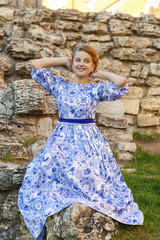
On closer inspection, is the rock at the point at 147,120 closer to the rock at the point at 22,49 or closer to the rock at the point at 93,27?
the rock at the point at 93,27

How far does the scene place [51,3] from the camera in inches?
317

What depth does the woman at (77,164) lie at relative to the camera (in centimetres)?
194

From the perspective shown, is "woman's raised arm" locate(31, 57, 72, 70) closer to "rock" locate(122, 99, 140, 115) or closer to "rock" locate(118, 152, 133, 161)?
"rock" locate(118, 152, 133, 161)

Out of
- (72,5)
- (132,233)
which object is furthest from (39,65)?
(72,5)

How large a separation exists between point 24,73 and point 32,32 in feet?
2.24

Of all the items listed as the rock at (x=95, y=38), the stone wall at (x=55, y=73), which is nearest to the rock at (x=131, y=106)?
the stone wall at (x=55, y=73)

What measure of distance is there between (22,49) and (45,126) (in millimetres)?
1074

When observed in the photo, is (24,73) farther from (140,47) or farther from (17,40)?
(140,47)

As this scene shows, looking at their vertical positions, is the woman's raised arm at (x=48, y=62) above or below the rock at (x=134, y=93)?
above

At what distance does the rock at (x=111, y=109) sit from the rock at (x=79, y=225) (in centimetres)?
240

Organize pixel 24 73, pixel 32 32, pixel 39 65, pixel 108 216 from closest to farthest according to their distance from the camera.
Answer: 1. pixel 108 216
2. pixel 39 65
3. pixel 24 73
4. pixel 32 32

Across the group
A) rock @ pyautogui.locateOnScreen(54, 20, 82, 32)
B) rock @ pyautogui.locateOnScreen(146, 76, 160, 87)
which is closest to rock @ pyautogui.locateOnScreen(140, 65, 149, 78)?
rock @ pyautogui.locateOnScreen(146, 76, 160, 87)

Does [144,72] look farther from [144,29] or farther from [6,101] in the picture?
[6,101]

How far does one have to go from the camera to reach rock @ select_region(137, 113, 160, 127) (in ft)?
14.7
